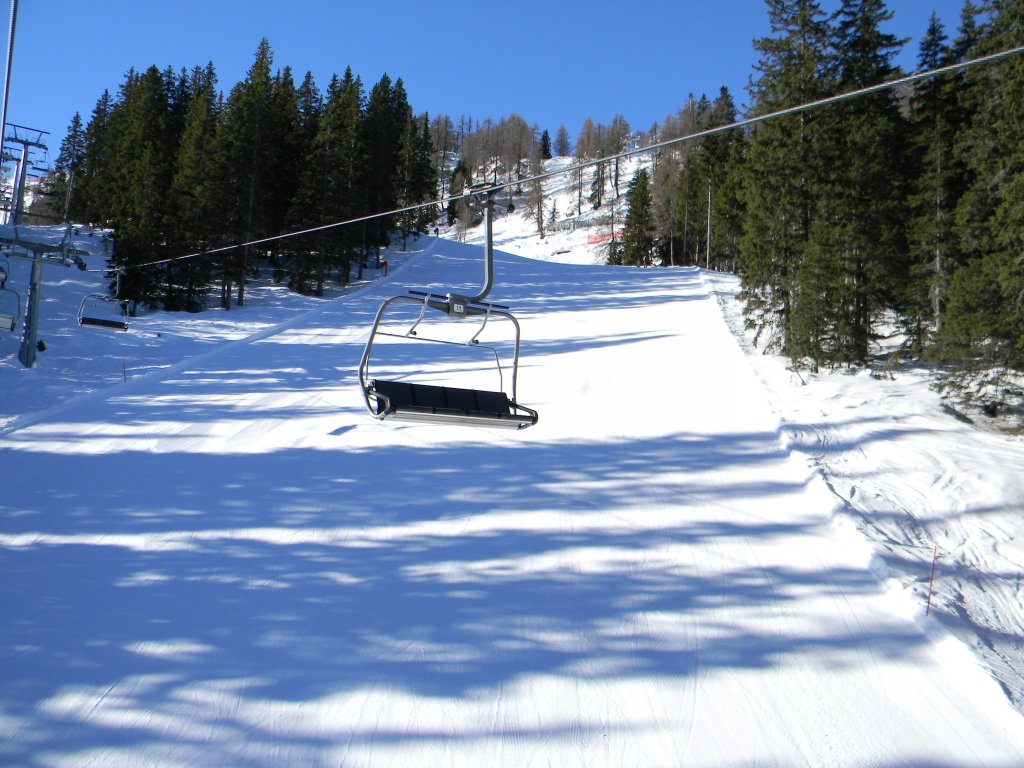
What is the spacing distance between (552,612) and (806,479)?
5126 millimetres

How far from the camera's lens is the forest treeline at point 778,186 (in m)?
15.2

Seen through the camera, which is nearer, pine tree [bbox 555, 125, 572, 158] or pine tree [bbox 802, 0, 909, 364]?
pine tree [bbox 802, 0, 909, 364]

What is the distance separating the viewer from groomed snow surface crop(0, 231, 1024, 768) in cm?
539

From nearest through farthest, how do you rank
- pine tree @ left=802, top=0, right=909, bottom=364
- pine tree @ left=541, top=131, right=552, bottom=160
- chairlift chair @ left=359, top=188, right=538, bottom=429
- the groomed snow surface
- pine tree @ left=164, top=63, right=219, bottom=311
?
the groomed snow surface < chairlift chair @ left=359, top=188, right=538, bottom=429 < pine tree @ left=802, top=0, right=909, bottom=364 < pine tree @ left=164, top=63, right=219, bottom=311 < pine tree @ left=541, top=131, right=552, bottom=160

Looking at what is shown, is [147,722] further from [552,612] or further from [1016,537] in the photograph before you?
[1016,537]

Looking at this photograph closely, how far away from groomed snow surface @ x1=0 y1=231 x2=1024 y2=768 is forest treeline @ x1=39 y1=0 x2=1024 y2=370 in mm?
3976

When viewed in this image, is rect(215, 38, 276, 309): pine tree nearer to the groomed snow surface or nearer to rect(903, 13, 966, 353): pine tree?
the groomed snow surface

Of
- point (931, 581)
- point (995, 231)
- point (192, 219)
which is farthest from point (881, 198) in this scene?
point (192, 219)

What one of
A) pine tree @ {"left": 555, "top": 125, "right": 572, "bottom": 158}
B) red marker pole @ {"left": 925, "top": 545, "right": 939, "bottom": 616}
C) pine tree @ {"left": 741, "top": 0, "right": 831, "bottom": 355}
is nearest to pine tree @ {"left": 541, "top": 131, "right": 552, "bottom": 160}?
pine tree @ {"left": 555, "top": 125, "right": 572, "bottom": 158}

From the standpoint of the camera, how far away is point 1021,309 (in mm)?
12539

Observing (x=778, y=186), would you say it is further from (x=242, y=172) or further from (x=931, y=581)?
(x=242, y=172)

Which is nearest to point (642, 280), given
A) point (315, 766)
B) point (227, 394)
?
point (227, 394)

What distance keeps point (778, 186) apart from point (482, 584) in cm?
1564

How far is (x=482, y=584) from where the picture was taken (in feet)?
24.4
